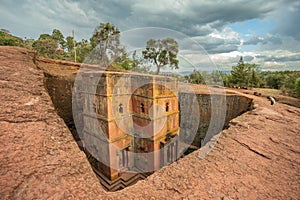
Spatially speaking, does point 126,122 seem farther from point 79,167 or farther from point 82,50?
point 82,50

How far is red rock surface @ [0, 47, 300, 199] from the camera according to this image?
50.6 inches

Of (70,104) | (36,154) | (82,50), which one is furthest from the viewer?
(82,50)

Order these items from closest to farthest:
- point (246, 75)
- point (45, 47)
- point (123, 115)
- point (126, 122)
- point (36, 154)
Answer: point (36, 154) < point (123, 115) < point (126, 122) < point (45, 47) < point (246, 75)

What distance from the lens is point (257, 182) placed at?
6.06 feet

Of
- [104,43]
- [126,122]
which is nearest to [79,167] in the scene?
[126,122]

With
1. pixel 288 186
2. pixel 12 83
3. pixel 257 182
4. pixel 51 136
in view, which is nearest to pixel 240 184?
pixel 257 182

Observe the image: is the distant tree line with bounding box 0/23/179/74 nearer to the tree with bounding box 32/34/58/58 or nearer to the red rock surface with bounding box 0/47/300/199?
the tree with bounding box 32/34/58/58

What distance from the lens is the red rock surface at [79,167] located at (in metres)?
1.28

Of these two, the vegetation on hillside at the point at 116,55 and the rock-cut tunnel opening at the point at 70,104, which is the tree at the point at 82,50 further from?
the rock-cut tunnel opening at the point at 70,104

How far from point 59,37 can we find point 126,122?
22668 millimetres

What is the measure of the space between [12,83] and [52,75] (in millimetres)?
6459

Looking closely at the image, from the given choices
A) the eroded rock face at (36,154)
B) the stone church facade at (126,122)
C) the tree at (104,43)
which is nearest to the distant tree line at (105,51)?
the tree at (104,43)

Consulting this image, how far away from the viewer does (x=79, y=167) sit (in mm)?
1542

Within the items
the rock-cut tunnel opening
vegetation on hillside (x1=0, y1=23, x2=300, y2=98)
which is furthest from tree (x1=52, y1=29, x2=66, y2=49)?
the rock-cut tunnel opening
